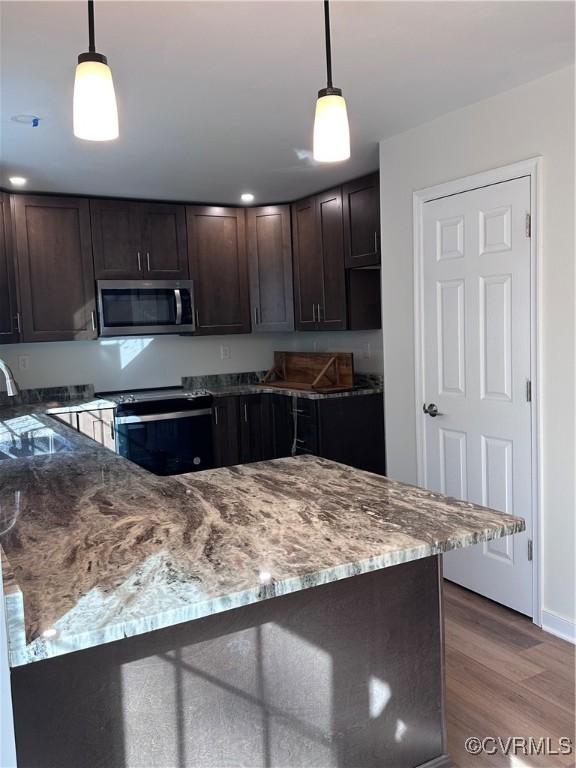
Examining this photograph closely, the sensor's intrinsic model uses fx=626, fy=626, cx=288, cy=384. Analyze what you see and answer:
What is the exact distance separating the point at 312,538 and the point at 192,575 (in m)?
0.32

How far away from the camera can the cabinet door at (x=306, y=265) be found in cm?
460

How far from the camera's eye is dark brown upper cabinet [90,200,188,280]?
443 centimetres

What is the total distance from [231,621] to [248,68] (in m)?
1.96

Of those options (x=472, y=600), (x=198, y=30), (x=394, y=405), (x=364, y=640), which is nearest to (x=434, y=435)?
(x=394, y=405)

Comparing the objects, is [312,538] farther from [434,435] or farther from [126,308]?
[126,308]

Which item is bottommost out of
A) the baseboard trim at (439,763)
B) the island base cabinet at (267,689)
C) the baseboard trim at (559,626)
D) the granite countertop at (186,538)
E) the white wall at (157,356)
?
the baseboard trim at (559,626)

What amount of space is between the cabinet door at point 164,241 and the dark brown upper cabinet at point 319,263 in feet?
2.83

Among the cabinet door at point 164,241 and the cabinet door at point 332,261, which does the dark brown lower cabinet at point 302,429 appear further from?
the cabinet door at point 164,241

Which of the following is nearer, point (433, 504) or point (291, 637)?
point (291, 637)

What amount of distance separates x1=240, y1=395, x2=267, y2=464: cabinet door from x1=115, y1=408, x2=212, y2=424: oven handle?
283 millimetres

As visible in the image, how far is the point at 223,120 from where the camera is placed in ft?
9.55

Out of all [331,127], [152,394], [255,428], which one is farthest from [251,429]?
[331,127]

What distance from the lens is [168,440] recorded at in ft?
14.7

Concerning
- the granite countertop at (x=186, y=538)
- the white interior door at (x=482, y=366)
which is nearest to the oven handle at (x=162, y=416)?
the white interior door at (x=482, y=366)
